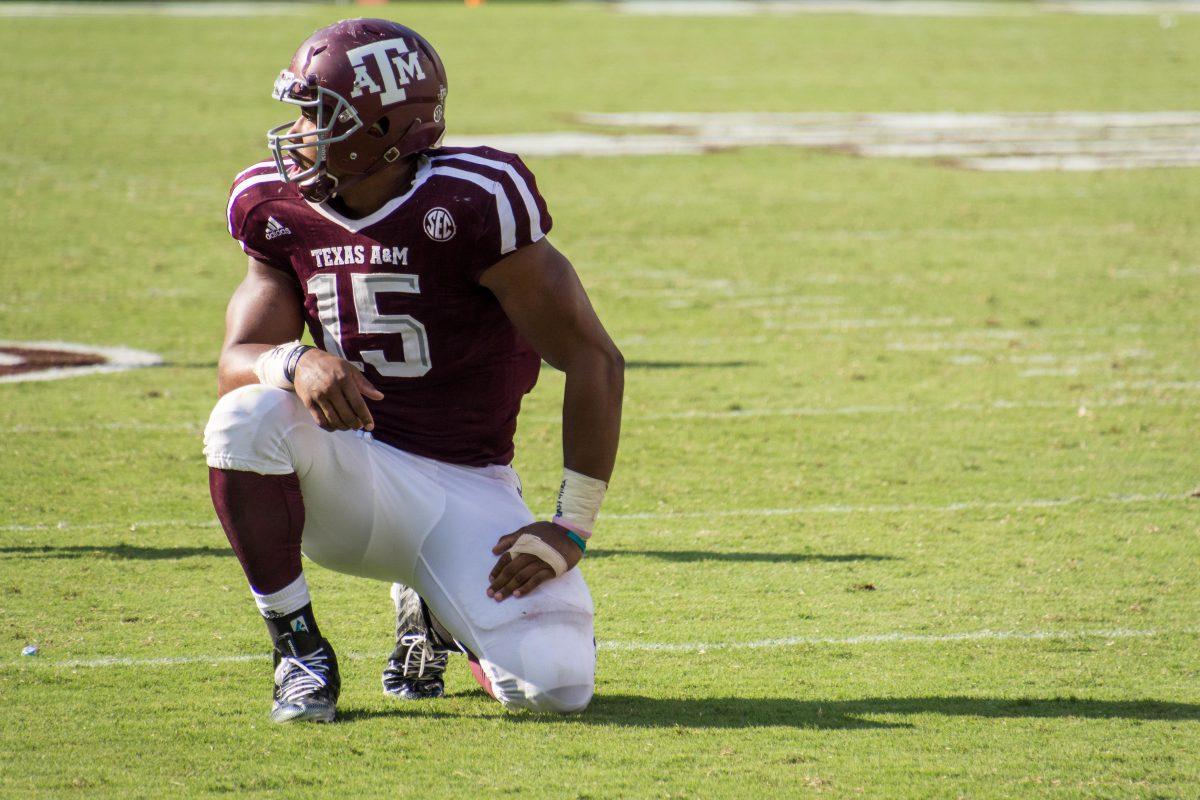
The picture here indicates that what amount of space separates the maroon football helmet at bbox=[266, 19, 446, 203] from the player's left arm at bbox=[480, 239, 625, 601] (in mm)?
398

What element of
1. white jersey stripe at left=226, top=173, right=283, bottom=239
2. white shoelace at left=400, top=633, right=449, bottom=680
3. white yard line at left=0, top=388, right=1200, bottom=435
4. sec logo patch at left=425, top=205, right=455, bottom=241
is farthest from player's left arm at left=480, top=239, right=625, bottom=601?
white yard line at left=0, top=388, right=1200, bottom=435

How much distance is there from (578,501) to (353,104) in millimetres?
1036

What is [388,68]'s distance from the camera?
3961 millimetres

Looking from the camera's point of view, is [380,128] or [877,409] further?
[877,409]

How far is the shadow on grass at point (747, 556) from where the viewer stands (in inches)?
201

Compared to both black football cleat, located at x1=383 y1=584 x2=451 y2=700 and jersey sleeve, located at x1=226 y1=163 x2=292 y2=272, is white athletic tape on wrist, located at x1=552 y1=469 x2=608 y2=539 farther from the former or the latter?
jersey sleeve, located at x1=226 y1=163 x2=292 y2=272

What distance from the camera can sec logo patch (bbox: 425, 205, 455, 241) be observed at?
3883 mm

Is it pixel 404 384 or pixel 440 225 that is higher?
pixel 440 225

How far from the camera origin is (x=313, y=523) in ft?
12.7

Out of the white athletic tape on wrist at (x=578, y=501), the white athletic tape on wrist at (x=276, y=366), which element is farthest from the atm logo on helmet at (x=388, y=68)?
the white athletic tape on wrist at (x=578, y=501)

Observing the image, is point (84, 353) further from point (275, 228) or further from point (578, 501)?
point (578, 501)

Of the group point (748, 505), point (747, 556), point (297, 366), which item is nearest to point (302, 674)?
point (297, 366)

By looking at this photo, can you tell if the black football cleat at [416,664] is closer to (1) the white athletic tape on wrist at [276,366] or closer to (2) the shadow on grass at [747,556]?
(1) the white athletic tape on wrist at [276,366]

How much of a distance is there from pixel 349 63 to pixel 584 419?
3.20ft
